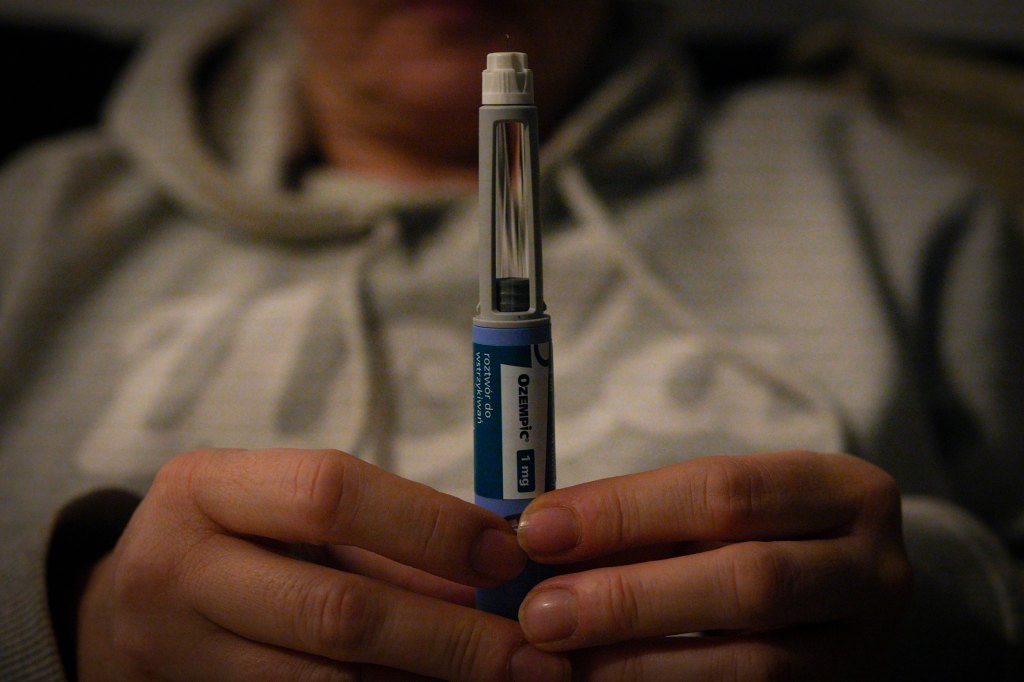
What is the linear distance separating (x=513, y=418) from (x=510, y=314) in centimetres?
4

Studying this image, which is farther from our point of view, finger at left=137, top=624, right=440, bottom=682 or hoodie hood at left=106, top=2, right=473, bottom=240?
hoodie hood at left=106, top=2, right=473, bottom=240

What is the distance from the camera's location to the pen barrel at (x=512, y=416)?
29 cm

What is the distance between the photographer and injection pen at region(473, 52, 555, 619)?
29 cm

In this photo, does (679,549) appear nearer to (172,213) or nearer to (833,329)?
(833,329)

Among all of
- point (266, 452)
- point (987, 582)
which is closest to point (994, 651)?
point (987, 582)

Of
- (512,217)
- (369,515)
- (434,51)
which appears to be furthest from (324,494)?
(434,51)

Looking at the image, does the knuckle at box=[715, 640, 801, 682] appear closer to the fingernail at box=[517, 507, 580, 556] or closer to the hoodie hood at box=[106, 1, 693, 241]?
the fingernail at box=[517, 507, 580, 556]

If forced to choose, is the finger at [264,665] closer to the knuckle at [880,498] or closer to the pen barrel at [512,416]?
the pen barrel at [512,416]

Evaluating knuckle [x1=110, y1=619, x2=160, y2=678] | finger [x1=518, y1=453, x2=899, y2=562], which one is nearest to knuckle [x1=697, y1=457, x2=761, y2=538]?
finger [x1=518, y1=453, x2=899, y2=562]

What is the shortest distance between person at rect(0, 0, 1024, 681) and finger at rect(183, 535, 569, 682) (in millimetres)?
43

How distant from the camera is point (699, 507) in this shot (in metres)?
0.31

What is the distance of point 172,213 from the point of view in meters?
0.60

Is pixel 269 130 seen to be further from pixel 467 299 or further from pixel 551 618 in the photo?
pixel 551 618

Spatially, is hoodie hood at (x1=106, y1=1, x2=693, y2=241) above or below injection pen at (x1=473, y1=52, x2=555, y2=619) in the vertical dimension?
above
